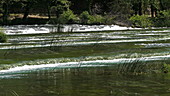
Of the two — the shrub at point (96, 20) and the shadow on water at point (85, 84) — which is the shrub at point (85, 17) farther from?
the shadow on water at point (85, 84)

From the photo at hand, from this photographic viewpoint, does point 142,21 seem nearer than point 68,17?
Yes

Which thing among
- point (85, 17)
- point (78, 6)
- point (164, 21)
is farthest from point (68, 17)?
point (78, 6)

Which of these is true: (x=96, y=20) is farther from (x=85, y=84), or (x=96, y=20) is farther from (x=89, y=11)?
(x=85, y=84)

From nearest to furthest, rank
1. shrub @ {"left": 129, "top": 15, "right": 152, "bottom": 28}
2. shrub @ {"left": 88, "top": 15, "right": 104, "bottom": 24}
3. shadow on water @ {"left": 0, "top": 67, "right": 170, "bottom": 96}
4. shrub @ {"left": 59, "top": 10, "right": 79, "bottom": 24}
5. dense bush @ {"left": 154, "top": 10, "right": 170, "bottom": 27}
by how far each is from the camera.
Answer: shadow on water @ {"left": 0, "top": 67, "right": 170, "bottom": 96}, shrub @ {"left": 129, "top": 15, "right": 152, "bottom": 28}, dense bush @ {"left": 154, "top": 10, "right": 170, "bottom": 27}, shrub @ {"left": 88, "top": 15, "right": 104, "bottom": 24}, shrub @ {"left": 59, "top": 10, "right": 79, "bottom": 24}

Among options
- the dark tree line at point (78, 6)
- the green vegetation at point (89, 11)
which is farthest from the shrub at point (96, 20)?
the dark tree line at point (78, 6)

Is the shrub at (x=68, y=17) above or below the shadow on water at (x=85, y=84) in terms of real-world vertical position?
below

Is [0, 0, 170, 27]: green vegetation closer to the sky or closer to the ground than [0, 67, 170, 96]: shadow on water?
closer to the ground

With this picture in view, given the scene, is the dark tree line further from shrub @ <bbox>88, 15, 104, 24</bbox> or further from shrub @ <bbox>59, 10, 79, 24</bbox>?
shrub @ <bbox>59, 10, 79, 24</bbox>

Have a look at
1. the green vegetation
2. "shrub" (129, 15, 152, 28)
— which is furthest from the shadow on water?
the green vegetation

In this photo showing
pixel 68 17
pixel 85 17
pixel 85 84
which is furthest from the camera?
pixel 85 17

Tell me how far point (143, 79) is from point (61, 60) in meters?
7.09

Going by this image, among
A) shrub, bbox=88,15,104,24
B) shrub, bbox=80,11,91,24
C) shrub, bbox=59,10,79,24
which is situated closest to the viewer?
shrub, bbox=88,15,104,24

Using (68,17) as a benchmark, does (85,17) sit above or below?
below

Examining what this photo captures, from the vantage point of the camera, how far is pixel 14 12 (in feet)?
266
